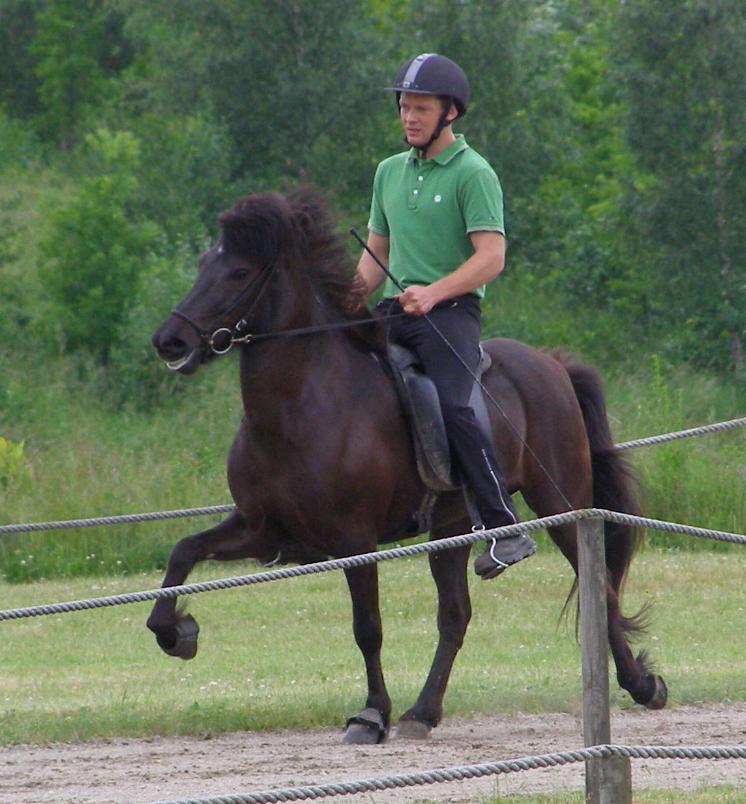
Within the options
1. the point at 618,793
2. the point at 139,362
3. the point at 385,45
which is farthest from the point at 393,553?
the point at 385,45

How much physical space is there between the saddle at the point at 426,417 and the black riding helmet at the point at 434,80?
110 cm

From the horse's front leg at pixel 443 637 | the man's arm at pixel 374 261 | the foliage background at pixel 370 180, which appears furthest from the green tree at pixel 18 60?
the horse's front leg at pixel 443 637

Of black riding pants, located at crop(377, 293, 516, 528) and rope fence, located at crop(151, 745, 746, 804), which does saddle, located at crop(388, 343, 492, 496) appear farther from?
rope fence, located at crop(151, 745, 746, 804)

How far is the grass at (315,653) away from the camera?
7.67 metres

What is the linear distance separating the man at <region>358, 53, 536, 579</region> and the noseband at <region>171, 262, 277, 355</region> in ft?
1.93

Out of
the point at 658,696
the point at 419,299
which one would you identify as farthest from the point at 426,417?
the point at 658,696

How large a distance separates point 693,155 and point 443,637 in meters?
18.7

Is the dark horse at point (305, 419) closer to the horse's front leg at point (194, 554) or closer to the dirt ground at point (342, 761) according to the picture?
the horse's front leg at point (194, 554)

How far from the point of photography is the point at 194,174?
→ 2864 centimetres

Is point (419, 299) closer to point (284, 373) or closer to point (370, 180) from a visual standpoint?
point (284, 373)

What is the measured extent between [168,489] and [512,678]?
23.0 feet

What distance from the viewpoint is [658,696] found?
7648 millimetres

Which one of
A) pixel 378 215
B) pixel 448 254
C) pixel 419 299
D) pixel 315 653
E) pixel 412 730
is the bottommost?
pixel 315 653

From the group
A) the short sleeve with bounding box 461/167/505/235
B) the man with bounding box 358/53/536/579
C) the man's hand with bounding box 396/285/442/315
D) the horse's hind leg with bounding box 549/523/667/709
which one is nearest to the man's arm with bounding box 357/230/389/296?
the man with bounding box 358/53/536/579
